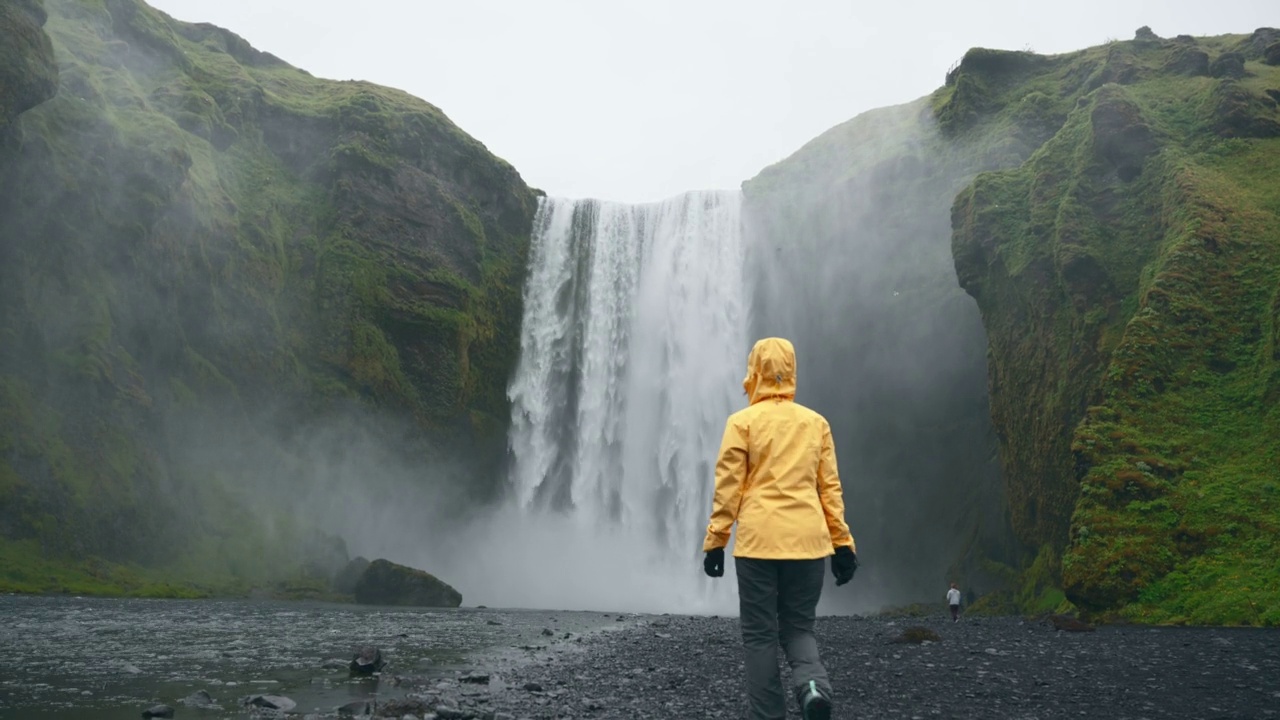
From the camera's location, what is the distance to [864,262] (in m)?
43.3

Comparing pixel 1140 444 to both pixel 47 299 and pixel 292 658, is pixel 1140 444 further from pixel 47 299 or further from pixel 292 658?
pixel 47 299

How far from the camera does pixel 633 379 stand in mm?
44375

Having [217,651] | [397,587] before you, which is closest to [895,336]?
[397,587]

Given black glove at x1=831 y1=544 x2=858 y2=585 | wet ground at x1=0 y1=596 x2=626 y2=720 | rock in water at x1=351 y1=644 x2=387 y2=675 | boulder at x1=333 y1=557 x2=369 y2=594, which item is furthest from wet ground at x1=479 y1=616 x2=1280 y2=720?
boulder at x1=333 y1=557 x2=369 y2=594

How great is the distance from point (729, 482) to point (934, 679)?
17.8ft

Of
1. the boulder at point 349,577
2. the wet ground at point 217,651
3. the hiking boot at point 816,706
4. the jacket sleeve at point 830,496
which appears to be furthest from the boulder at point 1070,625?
the boulder at point 349,577

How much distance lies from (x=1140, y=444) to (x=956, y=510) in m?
18.2

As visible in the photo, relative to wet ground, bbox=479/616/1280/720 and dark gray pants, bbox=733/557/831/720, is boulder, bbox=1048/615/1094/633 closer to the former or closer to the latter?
wet ground, bbox=479/616/1280/720

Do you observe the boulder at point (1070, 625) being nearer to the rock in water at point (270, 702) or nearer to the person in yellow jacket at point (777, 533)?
the person in yellow jacket at point (777, 533)

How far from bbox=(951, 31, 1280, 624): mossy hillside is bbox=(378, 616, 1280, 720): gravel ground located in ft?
10.7

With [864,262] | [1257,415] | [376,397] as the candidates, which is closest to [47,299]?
[376,397]

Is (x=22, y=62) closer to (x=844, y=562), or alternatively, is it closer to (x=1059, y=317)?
(x=844, y=562)

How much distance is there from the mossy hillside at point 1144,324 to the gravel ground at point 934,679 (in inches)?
128

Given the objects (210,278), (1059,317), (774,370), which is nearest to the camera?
(774,370)
